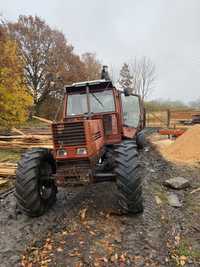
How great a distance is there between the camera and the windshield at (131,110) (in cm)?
748

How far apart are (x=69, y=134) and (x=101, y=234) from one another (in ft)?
5.80

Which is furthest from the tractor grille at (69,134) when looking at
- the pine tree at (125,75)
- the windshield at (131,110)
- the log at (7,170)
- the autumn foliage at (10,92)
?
the pine tree at (125,75)

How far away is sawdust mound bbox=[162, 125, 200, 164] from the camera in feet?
31.7

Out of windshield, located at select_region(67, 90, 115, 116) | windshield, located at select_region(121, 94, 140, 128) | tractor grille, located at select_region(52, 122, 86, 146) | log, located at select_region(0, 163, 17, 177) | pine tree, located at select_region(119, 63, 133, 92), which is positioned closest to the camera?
tractor grille, located at select_region(52, 122, 86, 146)

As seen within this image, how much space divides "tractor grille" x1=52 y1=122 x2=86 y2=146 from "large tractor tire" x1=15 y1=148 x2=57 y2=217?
1.98 ft

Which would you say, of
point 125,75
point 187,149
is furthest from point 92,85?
point 125,75

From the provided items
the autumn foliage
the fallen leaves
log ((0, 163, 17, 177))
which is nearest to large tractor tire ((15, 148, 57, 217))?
the fallen leaves

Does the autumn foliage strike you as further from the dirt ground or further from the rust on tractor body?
the dirt ground

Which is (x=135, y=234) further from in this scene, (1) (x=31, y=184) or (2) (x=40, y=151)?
(2) (x=40, y=151)

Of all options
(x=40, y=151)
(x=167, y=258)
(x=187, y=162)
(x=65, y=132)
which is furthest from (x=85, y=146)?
(x=187, y=162)

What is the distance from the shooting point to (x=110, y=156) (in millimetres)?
5844

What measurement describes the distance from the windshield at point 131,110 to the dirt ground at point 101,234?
2302mm

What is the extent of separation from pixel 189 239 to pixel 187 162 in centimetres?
545

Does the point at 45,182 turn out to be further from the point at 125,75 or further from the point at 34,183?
the point at 125,75
